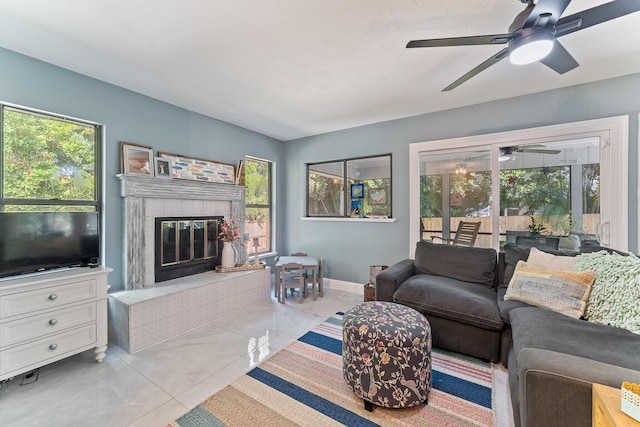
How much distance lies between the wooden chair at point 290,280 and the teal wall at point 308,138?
740mm

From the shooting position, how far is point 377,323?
1.66m

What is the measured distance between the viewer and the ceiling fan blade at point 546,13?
1.18 meters

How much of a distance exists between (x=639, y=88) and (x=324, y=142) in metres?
3.35

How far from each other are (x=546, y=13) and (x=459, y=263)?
82.7 inches

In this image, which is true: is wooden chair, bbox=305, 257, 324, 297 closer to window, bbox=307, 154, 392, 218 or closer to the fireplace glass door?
window, bbox=307, 154, 392, 218

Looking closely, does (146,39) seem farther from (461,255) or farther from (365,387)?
(461,255)

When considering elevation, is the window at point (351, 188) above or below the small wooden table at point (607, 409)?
above

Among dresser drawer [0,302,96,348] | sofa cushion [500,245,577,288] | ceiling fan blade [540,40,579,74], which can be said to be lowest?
dresser drawer [0,302,96,348]

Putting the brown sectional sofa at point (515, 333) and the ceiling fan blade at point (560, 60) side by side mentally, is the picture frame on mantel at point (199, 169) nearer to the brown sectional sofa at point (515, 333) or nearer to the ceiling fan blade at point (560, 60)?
the brown sectional sofa at point (515, 333)

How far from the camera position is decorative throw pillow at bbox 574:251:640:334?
1.58m

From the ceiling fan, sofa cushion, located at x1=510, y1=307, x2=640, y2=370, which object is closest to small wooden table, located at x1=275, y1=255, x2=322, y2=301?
sofa cushion, located at x1=510, y1=307, x2=640, y2=370

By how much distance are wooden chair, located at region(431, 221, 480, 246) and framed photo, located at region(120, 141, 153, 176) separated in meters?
3.60

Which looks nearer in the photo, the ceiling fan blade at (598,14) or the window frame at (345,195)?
the ceiling fan blade at (598,14)

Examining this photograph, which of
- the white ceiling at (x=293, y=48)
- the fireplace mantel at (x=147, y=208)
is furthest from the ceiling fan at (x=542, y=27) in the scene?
the fireplace mantel at (x=147, y=208)
